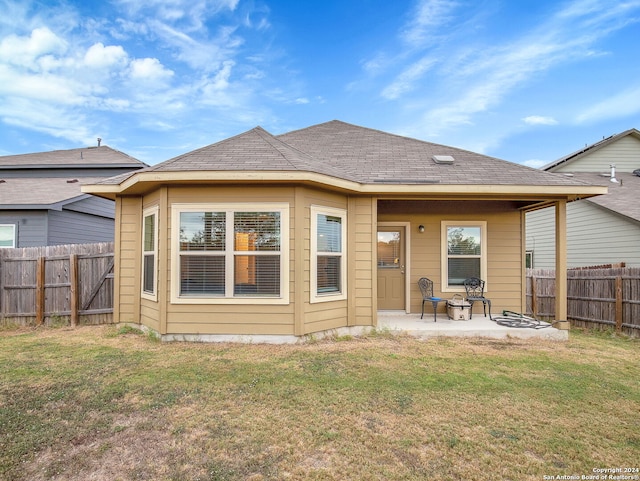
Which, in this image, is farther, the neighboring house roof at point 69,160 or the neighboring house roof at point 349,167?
the neighboring house roof at point 69,160

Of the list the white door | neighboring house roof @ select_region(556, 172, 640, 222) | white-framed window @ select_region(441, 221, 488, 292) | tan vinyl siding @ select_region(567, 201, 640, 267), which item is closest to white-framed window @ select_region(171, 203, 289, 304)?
the white door

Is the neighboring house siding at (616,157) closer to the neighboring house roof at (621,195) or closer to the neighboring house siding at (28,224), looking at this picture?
the neighboring house roof at (621,195)

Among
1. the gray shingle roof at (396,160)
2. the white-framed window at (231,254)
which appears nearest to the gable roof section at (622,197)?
the gray shingle roof at (396,160)

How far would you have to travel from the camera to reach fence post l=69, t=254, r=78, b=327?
649cm

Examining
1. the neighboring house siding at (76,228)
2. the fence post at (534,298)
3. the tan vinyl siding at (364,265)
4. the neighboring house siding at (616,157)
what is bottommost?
the fence post at (534,298)

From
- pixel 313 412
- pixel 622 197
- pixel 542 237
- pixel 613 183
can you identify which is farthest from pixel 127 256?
pixel 613 183

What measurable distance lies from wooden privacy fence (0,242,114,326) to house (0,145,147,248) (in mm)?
3241

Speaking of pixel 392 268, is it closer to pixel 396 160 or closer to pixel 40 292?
pixel 396 160

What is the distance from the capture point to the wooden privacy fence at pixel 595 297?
622cm

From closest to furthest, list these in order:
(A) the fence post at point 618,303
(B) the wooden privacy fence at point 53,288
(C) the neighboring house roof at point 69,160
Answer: (A) the fence post at point 618,303
(B) the wooden privacy fence at point 53,288
(C) the neighboring house roof at point 69,160

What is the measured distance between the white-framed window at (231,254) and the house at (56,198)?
22.3ft

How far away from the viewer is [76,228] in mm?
10609

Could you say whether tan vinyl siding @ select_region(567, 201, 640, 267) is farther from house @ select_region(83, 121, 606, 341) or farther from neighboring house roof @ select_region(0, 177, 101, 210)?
neighboring house roof @ select_region(0, 177, 101, 210)

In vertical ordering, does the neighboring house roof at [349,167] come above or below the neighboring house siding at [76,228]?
above
